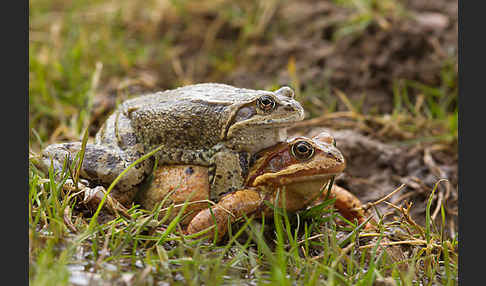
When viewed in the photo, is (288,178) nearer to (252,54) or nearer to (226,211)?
(226,211)

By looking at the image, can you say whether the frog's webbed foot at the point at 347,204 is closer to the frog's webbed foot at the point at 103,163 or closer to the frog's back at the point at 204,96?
the frog's back at the point at 204,96

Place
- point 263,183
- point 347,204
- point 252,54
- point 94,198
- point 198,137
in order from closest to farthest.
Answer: point 94,198, point 263,183, point 198,137, point 347,204, point 252,54

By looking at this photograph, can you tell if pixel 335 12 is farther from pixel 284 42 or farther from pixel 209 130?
pixel 209 130

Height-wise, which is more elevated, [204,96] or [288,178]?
[204,96]

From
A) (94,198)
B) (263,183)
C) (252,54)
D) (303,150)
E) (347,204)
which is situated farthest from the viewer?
(252,54)

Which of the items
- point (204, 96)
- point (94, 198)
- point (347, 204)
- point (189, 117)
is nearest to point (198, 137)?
point (189, 117)

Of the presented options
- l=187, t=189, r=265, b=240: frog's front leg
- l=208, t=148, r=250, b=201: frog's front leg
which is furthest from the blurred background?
l=187, t=189, r=265, b=240: frog's front leg

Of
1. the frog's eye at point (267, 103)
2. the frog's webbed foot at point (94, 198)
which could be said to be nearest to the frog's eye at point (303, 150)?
the frog's eye at point (267, 103)

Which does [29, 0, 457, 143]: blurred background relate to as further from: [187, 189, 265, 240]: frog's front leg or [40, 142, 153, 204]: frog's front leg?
[187, 189, 265, 240]: frog's front leg
